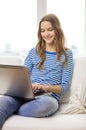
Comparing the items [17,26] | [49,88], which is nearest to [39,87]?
[49,88]

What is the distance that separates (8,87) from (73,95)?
22.1 inches

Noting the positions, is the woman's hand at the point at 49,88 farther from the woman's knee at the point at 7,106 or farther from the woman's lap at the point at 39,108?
the woman's knee at the point at 7,106

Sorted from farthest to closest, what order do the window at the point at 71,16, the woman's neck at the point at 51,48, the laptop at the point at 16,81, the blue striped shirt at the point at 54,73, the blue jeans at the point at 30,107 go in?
the window at the point at 71,16 → the woman's neck at the point at 51,48 → the blue striped shirt at the point at 54,73 → the blue jeans at the point at 30,107 → the laptop at the point at 16,81

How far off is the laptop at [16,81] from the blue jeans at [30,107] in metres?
0.05

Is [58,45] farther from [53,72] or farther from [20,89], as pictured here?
[20,89]

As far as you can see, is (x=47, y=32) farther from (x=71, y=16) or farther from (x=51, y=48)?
(x=71, y=16)

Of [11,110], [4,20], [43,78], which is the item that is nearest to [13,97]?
[11,110]

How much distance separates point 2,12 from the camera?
2.73 m

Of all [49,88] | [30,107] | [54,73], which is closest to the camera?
[30,107]

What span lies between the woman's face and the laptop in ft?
1.80

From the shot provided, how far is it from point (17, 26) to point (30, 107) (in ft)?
4.22

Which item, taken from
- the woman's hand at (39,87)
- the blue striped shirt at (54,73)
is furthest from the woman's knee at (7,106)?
the blue striped shirt at (54,73)

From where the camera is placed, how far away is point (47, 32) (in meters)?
2.01

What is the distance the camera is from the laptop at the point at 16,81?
59.5 inches
